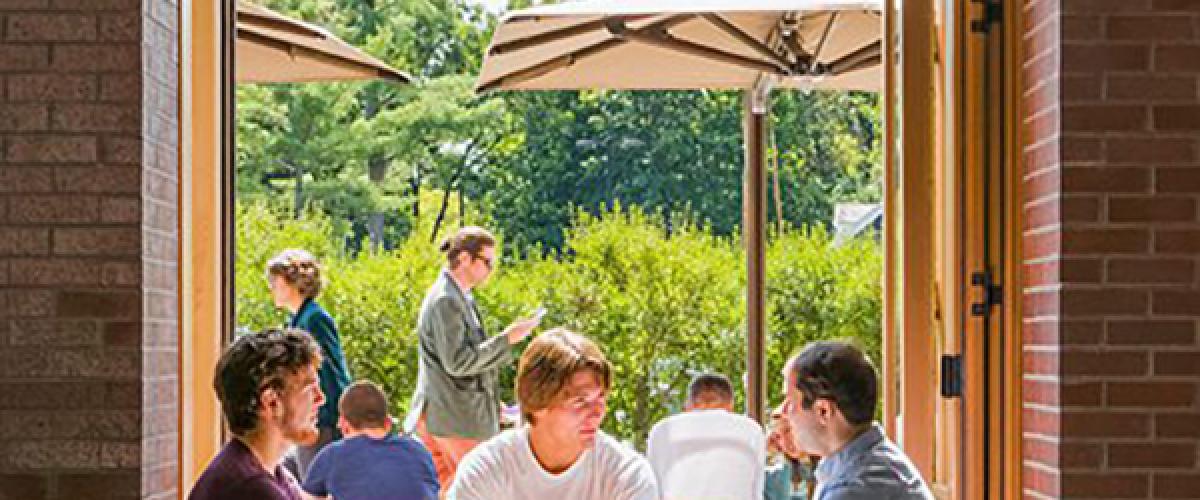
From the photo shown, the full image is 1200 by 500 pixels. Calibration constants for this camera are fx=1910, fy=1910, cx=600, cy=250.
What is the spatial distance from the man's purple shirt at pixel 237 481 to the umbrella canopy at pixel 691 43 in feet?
10.7

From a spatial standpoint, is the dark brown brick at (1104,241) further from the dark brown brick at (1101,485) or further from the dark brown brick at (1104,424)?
the dark brown brick at (1101,485)

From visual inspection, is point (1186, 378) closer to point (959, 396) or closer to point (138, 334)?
point (959, 396)

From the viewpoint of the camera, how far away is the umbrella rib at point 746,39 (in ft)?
23.8

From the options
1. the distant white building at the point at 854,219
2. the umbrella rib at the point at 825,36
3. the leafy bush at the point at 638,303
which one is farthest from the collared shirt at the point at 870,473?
the distant white building at the point at 854,219

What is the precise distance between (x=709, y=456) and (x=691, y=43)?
2034 mm

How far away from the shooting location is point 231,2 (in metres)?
5.18

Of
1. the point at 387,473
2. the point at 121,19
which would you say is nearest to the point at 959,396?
the point at 387,473

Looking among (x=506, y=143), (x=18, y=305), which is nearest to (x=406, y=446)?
(x=18, y=305)

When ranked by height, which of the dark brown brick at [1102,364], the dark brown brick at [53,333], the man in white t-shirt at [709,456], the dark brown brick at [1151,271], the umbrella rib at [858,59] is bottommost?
the man in white t-shirt at [709,456]

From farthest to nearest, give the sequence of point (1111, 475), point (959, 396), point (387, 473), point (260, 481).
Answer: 1. point (387, 473)
2. point (959, 396)
3. point (1111, 475)
4. point (260, 481)

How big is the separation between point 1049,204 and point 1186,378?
50cm

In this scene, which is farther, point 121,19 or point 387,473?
point 387,473

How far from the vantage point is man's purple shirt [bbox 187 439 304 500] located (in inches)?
149

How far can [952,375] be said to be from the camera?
4.99 metres
